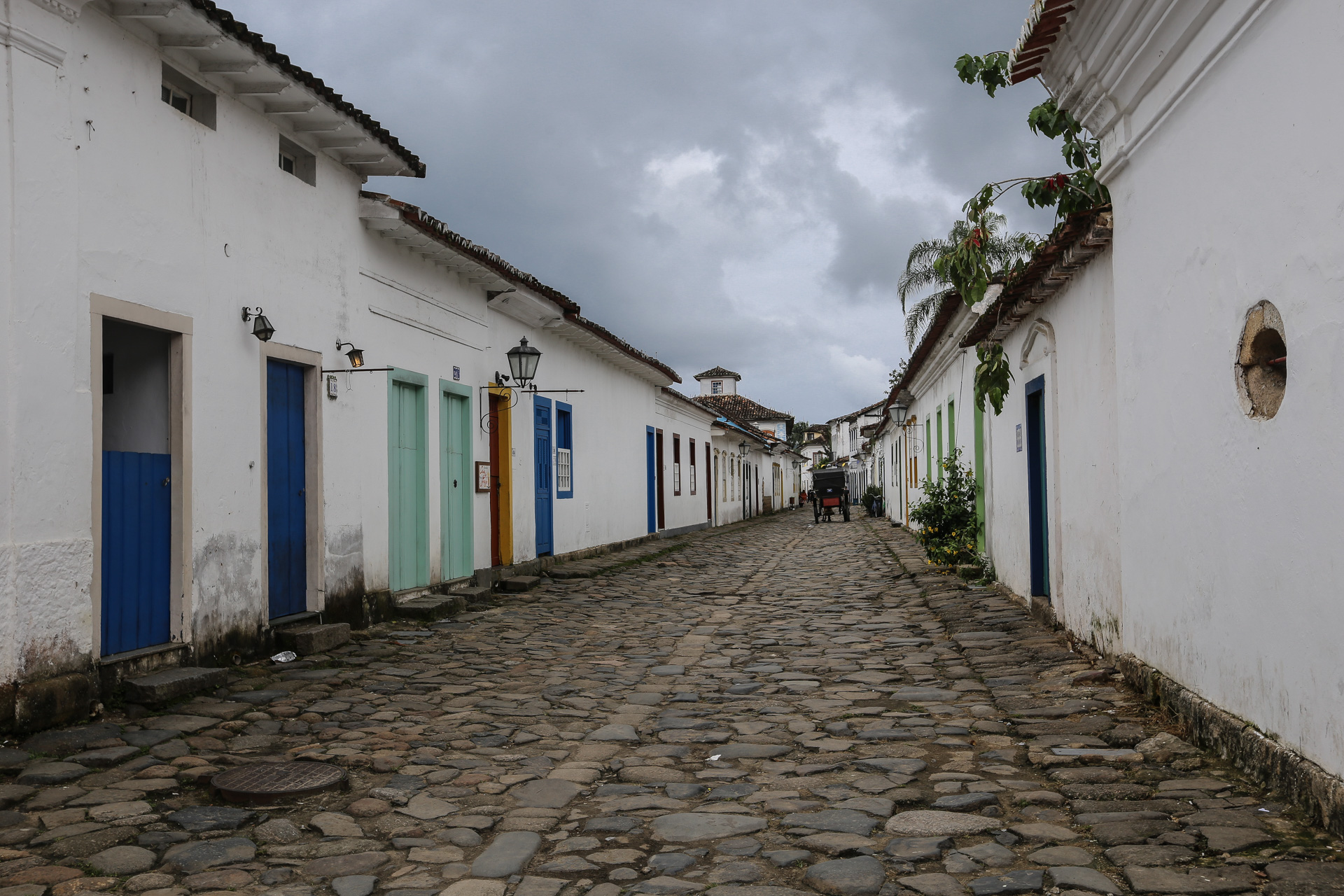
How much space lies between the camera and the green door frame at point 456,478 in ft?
34.9

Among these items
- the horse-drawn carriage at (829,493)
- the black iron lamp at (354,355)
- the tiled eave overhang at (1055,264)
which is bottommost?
the horse-drawn carriage at (829,493)

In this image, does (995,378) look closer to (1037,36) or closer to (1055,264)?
(1055,264)

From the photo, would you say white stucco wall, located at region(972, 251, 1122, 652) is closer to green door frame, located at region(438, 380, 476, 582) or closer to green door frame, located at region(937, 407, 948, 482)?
green door frame, located at region(438, 380, 476, 582)

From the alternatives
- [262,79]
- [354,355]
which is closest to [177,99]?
[262,79]

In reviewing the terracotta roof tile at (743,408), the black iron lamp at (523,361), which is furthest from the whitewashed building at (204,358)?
the terracotta roof tile at (743,408)

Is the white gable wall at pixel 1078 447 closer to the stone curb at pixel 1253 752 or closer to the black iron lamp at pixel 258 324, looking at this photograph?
the stone curb at pixel 1253 752

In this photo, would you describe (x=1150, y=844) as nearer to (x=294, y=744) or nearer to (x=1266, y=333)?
(x=1266, y=333)

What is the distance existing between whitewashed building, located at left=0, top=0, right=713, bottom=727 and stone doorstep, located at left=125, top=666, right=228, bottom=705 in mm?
153

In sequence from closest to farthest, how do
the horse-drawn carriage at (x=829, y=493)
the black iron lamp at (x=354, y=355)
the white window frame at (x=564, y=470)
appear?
1. the black iron lamp at (x=354, y=355)
2. the white window frame at (x=564, y=470)
3. the horse-drawn carriage at (x=829, y=493)

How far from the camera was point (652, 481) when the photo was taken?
21.1 meters

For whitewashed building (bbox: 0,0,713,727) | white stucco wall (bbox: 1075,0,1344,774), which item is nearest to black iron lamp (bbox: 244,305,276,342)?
whitewashed building (bbox: 0,0,713,727)

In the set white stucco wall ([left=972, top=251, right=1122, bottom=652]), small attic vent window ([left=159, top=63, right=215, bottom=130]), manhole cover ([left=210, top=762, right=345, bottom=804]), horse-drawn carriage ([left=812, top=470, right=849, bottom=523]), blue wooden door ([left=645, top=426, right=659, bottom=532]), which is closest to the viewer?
manhole cover ([left=210, top=762, right=345, bottom=804])

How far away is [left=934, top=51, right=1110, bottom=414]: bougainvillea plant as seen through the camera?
6656mm

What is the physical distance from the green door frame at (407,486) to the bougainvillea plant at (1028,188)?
17.6ft
